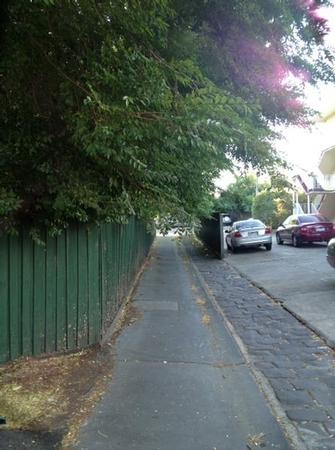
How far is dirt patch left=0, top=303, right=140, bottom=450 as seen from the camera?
12.4 feet

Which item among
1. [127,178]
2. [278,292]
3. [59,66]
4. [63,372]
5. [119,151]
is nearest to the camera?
[119,151]

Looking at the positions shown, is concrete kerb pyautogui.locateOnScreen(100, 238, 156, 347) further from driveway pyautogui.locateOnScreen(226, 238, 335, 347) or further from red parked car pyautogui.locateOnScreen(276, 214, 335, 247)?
red parked car pyautogui.locateOnScreen(276, 214, 335, 247)

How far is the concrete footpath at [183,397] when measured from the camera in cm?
379

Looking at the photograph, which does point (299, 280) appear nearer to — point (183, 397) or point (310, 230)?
point (183, 397)

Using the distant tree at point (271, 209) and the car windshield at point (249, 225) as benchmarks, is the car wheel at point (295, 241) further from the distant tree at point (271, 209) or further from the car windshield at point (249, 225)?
the distant tree at point (271, 209)

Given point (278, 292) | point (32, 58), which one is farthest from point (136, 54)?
point (278, 292)

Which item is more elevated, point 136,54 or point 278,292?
point 136,54

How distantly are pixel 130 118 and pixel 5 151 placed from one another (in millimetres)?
1517

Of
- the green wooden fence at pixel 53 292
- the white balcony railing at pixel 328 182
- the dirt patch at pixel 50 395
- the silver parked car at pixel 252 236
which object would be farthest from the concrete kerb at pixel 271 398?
the white balcony railing at pixel 328 182

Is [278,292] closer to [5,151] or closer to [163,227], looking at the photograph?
[163,227]

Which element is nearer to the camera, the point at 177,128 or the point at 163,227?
the point at 177,128

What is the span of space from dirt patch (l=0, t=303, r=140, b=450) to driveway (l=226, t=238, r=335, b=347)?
3.31 m

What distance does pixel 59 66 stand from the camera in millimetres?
4316

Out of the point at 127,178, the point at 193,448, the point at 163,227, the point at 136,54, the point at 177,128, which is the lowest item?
the point at 193,448
